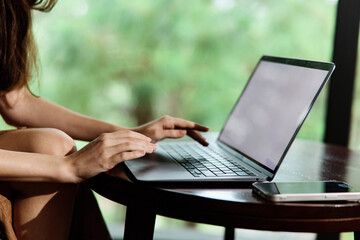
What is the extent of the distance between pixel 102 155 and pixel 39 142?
6.5 inches

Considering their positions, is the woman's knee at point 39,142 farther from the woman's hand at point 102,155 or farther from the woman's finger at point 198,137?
the woman's finger at point 198,137

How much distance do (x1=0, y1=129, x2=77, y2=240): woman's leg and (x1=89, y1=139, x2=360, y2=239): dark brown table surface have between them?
0.25 feet

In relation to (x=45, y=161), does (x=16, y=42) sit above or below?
above

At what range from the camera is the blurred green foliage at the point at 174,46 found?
119 inches

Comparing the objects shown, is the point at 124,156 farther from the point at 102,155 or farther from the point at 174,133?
the point at 174,133

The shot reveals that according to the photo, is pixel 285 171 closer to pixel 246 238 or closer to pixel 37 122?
pixel 37 122

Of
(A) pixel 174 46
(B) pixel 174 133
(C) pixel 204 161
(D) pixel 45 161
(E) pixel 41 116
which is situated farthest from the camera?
(A) pixel 174 46

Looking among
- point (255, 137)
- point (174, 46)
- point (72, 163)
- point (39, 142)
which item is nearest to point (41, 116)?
point (39, 142)

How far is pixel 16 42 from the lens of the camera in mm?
1265

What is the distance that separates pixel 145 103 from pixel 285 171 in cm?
228

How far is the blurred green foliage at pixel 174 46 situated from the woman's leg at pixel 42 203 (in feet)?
6.82

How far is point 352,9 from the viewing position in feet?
6.01

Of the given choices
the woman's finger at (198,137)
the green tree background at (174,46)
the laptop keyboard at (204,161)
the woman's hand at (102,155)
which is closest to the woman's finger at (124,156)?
the woman's hand at (102,155)

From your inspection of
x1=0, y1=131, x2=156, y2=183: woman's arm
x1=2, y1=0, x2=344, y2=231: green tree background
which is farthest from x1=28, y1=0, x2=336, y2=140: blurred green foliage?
x1=0, y1=131, x2=156, y2=183: woman's arm
